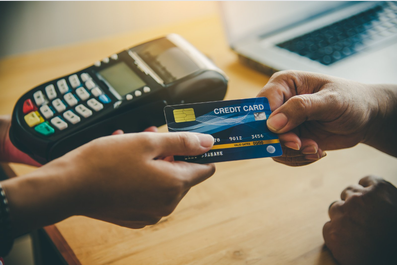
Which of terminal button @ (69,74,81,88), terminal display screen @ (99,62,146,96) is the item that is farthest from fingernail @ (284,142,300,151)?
terminal button @ (69,74,81,88)

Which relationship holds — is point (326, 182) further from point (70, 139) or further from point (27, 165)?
point (27, 165)

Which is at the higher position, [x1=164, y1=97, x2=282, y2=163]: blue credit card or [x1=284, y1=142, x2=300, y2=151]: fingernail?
[x1=164, y1=97, x2=282, y2=163]: blue credit card

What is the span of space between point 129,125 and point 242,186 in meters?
0.20

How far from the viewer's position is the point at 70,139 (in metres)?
0.40

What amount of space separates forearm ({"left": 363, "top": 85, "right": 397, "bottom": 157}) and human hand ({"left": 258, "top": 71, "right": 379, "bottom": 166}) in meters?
0.01

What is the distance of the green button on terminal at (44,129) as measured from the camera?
15.8 inches

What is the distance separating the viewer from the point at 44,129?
405 mm

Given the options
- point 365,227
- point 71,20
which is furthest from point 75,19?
point 365,227

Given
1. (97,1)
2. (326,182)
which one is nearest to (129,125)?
(326,182)

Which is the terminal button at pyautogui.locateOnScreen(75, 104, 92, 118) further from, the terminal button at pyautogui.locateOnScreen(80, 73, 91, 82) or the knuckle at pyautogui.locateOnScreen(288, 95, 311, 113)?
the knuckle at pyautogui.locateOnScreen(288, 95, 311, 113)

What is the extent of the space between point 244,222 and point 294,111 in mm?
168

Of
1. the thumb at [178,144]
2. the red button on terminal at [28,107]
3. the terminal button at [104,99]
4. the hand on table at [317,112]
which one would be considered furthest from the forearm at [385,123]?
the red button on terminal at [28,107]

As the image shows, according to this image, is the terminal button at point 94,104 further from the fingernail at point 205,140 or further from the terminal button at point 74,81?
the fingernail at point 205,140

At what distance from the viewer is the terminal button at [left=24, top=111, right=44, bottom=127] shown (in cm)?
42
